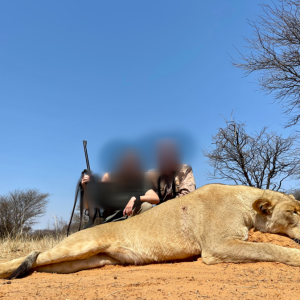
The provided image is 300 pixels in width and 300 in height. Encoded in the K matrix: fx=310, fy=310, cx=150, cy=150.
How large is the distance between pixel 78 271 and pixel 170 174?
237cm

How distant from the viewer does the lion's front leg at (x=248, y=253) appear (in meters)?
3.36

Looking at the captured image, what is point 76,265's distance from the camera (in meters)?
4.10

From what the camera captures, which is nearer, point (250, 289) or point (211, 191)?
point (250, 289)

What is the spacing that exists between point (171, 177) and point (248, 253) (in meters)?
2.37

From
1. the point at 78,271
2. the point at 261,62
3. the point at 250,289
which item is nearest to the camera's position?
the point at 250,289

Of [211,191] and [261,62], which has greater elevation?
[261,62]

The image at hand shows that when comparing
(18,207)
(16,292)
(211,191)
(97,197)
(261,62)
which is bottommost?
(16,292)

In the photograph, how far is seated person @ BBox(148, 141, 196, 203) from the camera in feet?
18.3

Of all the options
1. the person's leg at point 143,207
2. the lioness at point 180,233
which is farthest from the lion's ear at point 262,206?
the person's leg at point 143,207

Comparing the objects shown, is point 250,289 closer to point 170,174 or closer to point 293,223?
point 293,223

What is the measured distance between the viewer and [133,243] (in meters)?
4.09

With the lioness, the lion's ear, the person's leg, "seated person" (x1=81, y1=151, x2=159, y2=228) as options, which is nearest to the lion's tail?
the lioness

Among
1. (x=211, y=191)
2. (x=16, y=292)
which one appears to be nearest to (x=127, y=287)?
(x=16, y=292)

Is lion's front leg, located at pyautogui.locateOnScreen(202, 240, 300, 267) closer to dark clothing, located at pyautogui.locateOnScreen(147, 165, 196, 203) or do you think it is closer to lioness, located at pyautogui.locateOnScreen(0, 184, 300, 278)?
lioness, located at pyautogui.locateOnScreen(0, 184, 300, 278)
